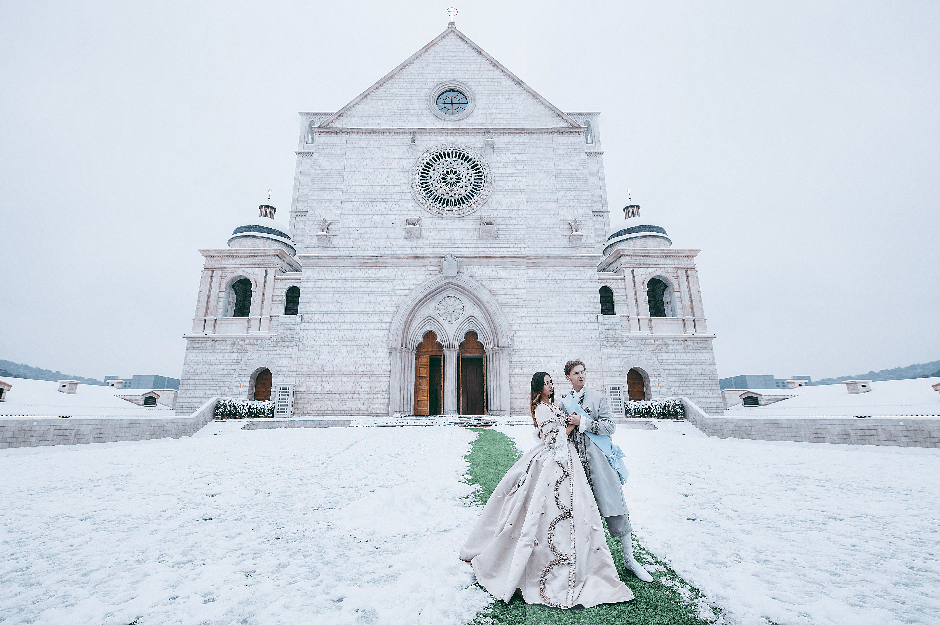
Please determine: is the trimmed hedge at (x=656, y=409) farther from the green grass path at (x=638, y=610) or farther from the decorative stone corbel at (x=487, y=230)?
the green grass path at (x=638, y=610)

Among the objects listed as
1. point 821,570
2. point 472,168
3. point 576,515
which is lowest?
point 821,570

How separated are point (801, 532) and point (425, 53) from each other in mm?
21846

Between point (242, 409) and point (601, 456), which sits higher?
point (242, 409)

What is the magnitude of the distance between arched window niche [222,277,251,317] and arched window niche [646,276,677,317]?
2022 cm

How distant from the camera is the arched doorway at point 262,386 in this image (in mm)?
17797

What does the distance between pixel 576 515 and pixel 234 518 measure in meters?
3.73

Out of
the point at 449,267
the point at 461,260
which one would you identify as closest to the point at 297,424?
the point at 449,267

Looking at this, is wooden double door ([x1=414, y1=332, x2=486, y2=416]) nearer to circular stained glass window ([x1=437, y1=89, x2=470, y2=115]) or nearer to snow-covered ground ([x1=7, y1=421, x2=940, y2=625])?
snow-covered ground ([x1=7, y1=421, x2=940, y2=625])

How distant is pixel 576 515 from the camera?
9.28 feet

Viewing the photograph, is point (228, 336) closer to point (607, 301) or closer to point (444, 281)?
point (444, 281)

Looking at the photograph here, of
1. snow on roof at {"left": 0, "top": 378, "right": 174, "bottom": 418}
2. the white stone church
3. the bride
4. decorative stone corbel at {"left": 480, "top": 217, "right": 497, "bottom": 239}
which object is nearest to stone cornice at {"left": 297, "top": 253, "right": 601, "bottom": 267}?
the white stone church

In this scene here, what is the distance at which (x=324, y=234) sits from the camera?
16.2 m

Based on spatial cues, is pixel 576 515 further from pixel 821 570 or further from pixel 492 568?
pixel 821 570

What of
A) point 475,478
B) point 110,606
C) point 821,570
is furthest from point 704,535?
point 110,606
